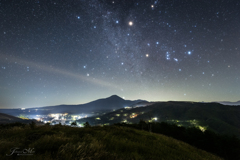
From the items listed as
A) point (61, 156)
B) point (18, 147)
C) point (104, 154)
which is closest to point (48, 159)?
point (61, 156)

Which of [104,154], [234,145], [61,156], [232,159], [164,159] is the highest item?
[61,156]

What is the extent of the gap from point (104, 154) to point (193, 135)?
1527 inches

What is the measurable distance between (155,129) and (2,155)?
46.6 meters

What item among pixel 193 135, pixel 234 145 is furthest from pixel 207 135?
pixel 234 145

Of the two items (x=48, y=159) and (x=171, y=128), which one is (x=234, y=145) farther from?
(x=48, y=159)

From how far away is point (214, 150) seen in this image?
28.5 m

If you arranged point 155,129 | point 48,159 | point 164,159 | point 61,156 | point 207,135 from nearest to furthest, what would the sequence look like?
point 48,159
point 61,156
point 164,159
point 207,135
point 155,129

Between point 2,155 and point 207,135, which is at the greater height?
point 2,155

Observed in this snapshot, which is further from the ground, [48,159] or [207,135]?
[48,159]

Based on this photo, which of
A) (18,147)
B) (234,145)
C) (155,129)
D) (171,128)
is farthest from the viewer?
(155,129)

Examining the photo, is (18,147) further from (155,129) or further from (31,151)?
(155,129)

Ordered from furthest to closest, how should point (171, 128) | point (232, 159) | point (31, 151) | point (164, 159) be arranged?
1. point (171, 128)
2. point (232, 159)
3. point (164, 159)
4. point (31, 151)

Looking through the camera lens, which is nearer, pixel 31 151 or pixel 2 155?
pixel 2 155

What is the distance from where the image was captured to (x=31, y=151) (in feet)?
14.1
